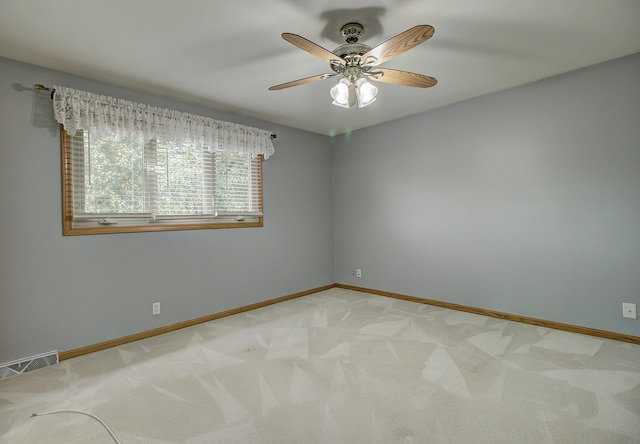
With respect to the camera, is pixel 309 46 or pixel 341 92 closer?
pixel 309 46

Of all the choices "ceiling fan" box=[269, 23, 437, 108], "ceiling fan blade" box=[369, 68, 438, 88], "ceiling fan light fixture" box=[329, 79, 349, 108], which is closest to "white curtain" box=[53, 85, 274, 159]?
"ceiling fan" box=[269, 23, 437, 108]

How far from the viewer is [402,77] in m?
2.28

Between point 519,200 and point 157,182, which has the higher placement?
point 157,182

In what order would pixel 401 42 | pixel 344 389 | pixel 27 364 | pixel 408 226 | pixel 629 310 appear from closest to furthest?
pixel 401 42, pixel 344 389, pixel 27 364, pixel 629 310, pixel 408 226

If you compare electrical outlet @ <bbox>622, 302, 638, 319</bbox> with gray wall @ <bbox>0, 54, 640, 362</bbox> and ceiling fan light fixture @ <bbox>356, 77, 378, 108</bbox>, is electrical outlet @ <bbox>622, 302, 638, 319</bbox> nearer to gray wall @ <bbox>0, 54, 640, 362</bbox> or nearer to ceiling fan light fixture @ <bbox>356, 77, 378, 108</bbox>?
gray wall @ <bbox>0, 54, 640, 362</bbox>

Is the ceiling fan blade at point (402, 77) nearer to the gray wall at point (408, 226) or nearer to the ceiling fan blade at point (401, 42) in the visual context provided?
the ceiling fan blade at point (401, 42)

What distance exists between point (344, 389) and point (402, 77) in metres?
2.13

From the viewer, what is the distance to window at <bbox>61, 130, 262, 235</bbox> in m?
2.72

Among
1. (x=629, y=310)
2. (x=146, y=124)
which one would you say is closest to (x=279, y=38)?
(x=146, y=124)

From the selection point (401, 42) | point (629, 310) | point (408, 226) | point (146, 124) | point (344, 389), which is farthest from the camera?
point (408, 226)

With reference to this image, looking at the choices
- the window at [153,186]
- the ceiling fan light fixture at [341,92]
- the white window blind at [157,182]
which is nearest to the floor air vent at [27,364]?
the window at [153,186]

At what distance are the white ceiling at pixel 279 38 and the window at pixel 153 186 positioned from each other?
62 cm

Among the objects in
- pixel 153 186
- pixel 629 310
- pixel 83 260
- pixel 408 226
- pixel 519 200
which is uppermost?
pixel 153 186

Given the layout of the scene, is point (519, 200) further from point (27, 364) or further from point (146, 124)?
point (27, 364)
